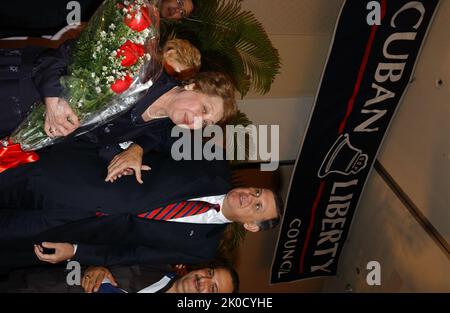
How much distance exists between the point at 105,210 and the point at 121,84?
2.44 ft

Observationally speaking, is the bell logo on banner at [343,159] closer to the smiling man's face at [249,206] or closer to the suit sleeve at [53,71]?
the smiling man's face at [249,206]

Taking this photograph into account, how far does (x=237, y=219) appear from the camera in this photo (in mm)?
2443

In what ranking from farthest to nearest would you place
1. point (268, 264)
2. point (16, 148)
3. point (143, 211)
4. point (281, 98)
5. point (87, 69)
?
1. point (268, 264)
2. point (281, 98)
3. point (143, 211)
4. point (16, 148)
5. point (87, 69)

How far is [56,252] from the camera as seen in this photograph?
7.43 ft

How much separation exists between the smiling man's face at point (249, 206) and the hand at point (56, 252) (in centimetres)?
90

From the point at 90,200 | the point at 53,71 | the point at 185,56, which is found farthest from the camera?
the point at 185,56

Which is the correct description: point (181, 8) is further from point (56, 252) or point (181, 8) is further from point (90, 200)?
point (56, 252)

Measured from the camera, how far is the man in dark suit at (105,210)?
2.05 m

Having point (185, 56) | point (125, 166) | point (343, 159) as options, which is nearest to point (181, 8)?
point (185, 56)

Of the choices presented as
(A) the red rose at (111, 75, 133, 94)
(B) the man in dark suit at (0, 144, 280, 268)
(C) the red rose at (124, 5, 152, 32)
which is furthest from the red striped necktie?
(C) the red rose at (124, 5, 152, 32)

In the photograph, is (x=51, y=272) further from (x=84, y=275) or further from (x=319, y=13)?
(x=319, y=13)
